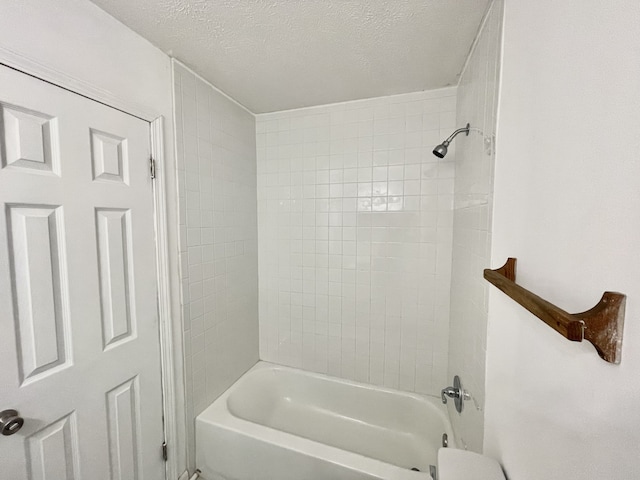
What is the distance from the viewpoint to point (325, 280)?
1.90 meters

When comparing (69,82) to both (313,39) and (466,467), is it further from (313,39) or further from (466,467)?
(466,467)

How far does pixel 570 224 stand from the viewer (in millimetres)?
443

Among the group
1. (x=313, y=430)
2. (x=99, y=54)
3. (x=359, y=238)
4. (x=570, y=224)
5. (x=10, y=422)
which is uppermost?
(x=99, y=54)

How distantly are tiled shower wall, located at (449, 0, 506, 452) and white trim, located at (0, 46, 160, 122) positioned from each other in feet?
4.70

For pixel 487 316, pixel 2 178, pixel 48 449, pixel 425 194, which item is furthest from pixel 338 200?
pixel 48 449

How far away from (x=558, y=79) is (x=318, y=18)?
92 cm

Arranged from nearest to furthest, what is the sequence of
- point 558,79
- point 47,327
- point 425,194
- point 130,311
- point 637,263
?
point 637,263
point 558,79
point 47,327
point 130,311
point 425,194

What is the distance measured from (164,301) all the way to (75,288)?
0.38 metres

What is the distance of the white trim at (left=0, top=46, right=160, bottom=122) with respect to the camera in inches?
28.6

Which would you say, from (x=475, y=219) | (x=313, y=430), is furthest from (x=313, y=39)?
(x=313, y=430)

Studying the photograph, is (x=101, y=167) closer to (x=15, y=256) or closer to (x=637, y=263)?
(x=15, y=256)

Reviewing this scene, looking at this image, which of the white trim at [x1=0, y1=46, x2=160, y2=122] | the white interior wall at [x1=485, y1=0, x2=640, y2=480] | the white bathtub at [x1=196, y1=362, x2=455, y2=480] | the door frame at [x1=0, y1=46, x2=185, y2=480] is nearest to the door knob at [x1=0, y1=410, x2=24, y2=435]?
the door frame at [x1=0, y1=46, x2=185, y2=480]

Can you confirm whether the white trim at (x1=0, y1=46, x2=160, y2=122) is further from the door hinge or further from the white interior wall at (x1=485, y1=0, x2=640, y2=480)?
the door hinge

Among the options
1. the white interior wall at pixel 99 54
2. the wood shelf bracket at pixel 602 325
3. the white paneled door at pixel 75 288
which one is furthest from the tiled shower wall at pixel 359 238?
the wood shelf bracket at pixel 602 325
